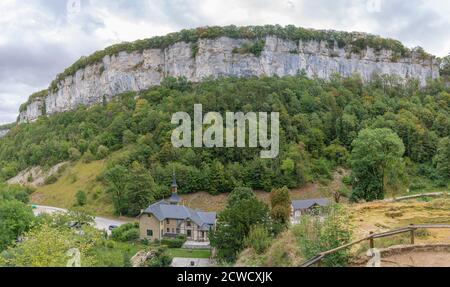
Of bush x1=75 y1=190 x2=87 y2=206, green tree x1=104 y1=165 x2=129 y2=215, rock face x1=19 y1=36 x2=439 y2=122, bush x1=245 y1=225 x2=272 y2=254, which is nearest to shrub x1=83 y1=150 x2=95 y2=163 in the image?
bush x1=75 y1=190 x2=87 y2=206

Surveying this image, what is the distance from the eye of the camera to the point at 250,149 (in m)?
56.4

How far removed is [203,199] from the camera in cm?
4975

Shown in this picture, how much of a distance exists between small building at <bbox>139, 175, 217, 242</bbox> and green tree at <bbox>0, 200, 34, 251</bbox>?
9481mm

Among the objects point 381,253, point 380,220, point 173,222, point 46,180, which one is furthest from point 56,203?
point 381,253

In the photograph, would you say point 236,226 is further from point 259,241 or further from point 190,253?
point 259,241

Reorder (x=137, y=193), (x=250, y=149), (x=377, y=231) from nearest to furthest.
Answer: (x=377, y=231) < (x=137, y=193) < (x=250, y=149)

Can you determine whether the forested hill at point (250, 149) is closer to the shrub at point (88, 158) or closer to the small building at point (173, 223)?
the shrub at point (88, 158)

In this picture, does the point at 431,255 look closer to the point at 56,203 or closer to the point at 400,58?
the point at 56,203

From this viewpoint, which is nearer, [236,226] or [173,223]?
[236,226]

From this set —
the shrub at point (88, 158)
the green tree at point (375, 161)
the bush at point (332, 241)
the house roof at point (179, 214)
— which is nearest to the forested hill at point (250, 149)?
the green tree at point (375, 161)

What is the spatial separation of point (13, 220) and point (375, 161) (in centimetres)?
2665

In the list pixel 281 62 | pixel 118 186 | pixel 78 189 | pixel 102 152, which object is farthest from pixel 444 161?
pixel 102 152

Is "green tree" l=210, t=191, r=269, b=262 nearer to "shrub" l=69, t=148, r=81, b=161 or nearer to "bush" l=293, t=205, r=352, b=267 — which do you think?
"bush" l=293, t=205, r=352, b=267

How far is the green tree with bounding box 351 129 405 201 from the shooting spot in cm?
2473
